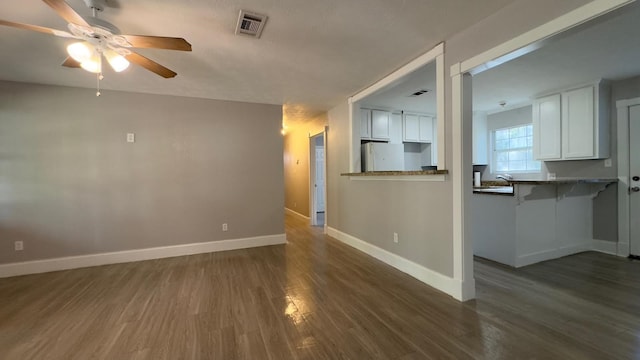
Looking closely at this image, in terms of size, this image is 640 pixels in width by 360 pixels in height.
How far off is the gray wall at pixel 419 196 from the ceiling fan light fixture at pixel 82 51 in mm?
2823

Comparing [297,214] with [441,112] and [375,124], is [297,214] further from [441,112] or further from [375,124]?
[441,112]

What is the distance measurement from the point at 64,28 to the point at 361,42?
8.14ft

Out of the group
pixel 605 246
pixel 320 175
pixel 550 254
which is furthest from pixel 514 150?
pixel 320 175

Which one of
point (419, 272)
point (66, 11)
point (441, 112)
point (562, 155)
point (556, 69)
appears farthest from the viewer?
point (562, 155)

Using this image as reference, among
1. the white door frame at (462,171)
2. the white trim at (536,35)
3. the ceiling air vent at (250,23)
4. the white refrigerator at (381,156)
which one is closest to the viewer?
the white trim at (536,35)

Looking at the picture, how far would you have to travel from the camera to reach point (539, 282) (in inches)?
108

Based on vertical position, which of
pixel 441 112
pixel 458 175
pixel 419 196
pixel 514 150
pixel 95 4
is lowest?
pixel 419 196

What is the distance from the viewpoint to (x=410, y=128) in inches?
201

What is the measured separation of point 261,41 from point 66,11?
4.27ft

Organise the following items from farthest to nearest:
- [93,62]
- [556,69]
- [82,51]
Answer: [556,69]
[93,62]
[82,51]

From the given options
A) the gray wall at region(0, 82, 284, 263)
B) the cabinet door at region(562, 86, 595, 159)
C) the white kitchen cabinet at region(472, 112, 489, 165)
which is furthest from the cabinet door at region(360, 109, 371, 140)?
the cabinet door at region(562, 86, 595, 159)

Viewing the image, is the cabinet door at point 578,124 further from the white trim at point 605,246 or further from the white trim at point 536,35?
the white trim at point 536,35

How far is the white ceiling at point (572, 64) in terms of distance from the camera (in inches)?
93.6

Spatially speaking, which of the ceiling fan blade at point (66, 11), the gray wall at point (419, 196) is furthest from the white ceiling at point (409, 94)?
the ceiling fan blade at point (66, 11)
